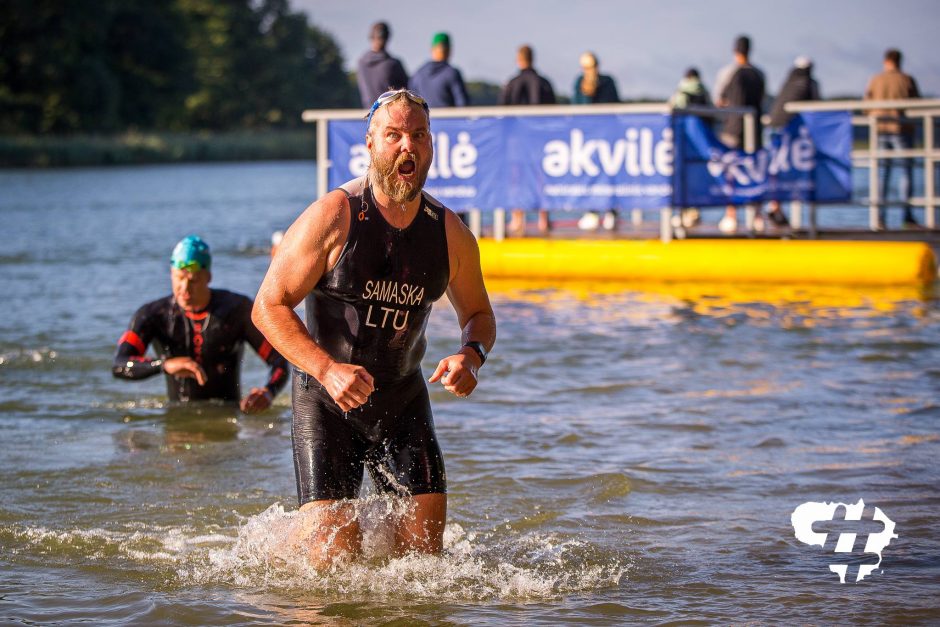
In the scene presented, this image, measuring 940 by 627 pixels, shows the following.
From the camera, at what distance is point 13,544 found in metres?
5.99

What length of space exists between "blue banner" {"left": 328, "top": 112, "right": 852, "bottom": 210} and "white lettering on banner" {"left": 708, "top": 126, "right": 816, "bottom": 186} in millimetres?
11

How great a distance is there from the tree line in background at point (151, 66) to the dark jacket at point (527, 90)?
2646 inches

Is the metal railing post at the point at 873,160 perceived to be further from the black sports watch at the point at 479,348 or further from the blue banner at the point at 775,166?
the black sports watch at the point at 479,348

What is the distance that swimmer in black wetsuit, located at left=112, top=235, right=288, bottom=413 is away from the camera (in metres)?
7.77

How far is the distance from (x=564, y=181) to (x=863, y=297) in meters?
3.42

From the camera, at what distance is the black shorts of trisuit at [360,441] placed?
5.00 meters

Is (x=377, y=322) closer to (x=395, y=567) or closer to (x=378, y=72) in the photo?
(x=395, y=567)

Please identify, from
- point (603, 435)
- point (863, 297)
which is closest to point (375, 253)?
point (603, 435)

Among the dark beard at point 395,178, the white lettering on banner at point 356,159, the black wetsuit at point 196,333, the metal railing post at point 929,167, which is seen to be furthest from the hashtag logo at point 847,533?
the white lettering on banner at point 356,159

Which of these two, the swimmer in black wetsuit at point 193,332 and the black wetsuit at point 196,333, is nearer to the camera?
the swimmer in black wetsuit at point 193,332

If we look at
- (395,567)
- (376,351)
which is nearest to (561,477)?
(395,567)

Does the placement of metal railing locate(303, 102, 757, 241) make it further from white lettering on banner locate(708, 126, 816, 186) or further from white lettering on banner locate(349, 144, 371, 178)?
white lettering on banner locate(708, 126, 816, 186)

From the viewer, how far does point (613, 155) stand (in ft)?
47.3

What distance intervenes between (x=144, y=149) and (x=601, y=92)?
211 ft
